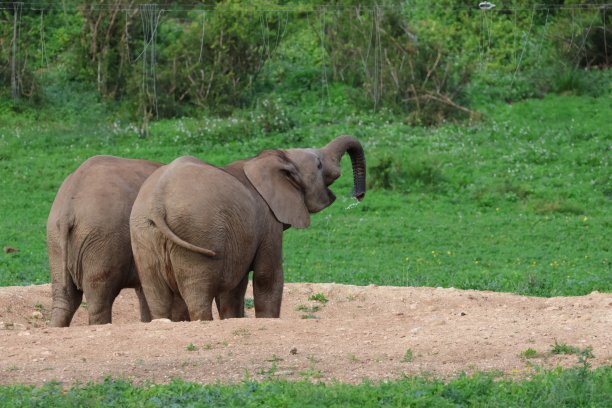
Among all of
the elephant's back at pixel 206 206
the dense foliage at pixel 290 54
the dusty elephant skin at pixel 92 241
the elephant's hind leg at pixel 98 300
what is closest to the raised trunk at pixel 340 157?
the elephant's back at pixel 206 206

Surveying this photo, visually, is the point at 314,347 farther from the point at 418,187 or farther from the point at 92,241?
the point at 418,187

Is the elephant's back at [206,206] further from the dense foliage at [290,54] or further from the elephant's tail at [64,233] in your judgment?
the dense foliage at [290,54]

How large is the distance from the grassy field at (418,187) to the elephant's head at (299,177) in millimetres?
3390

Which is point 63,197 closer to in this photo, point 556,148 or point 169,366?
point 169,366

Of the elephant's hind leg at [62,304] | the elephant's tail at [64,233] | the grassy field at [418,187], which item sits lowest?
the grassy field at [418,187]


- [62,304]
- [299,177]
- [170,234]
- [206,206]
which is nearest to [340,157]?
[299,177]

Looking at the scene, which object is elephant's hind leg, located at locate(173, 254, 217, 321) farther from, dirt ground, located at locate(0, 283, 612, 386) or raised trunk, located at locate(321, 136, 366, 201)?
raised trunk, located at locate(321, 136, 366, 201)

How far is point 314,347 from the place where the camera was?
8.80m

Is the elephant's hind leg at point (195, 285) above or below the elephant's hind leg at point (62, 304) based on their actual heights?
above

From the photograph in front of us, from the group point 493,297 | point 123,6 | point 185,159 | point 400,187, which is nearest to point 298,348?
point 185,159

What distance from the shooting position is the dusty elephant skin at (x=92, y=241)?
10.6m

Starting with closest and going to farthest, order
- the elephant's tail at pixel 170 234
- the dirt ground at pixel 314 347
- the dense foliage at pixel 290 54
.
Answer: the dirt ground at pixel 314 347
the elephant's tail at pixel 170 234
the dense foliage at pixel 290 54

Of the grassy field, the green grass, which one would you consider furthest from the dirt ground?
the grassy field

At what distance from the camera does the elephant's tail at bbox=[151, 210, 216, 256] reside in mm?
9852
